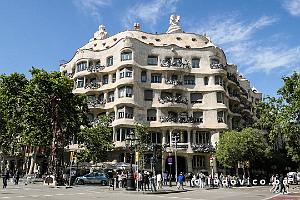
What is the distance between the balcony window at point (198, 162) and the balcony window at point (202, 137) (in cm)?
218

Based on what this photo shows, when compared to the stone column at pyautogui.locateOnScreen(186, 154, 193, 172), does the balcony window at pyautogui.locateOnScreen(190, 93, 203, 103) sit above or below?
above

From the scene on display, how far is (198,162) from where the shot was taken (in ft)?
177

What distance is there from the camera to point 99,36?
69938 millimetres

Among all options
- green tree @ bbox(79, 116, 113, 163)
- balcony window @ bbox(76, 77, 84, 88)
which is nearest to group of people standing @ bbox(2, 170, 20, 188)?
green tree @ bbox(79, 116, 113, 163)

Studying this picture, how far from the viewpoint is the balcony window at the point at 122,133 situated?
166ft

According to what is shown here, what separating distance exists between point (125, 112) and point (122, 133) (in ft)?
9.73

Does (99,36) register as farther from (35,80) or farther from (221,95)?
(35,80)

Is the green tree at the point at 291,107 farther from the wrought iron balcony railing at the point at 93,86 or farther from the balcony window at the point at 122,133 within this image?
the wrought iron balcony railing at the point at 93,86

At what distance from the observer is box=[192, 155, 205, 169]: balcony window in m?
53.8

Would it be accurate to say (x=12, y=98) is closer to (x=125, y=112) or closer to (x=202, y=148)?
(x=125, y=112)

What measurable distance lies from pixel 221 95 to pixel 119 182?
89.7 feet

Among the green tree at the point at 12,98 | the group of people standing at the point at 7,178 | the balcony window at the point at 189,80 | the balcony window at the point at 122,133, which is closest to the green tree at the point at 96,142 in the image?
the balcony window at the point at 122,133

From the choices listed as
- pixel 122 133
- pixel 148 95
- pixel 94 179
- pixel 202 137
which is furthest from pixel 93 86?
pixel 94 179

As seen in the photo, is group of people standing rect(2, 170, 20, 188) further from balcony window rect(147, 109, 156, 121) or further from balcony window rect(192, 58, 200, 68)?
balcony window rect(192, 58, 200, 68)
